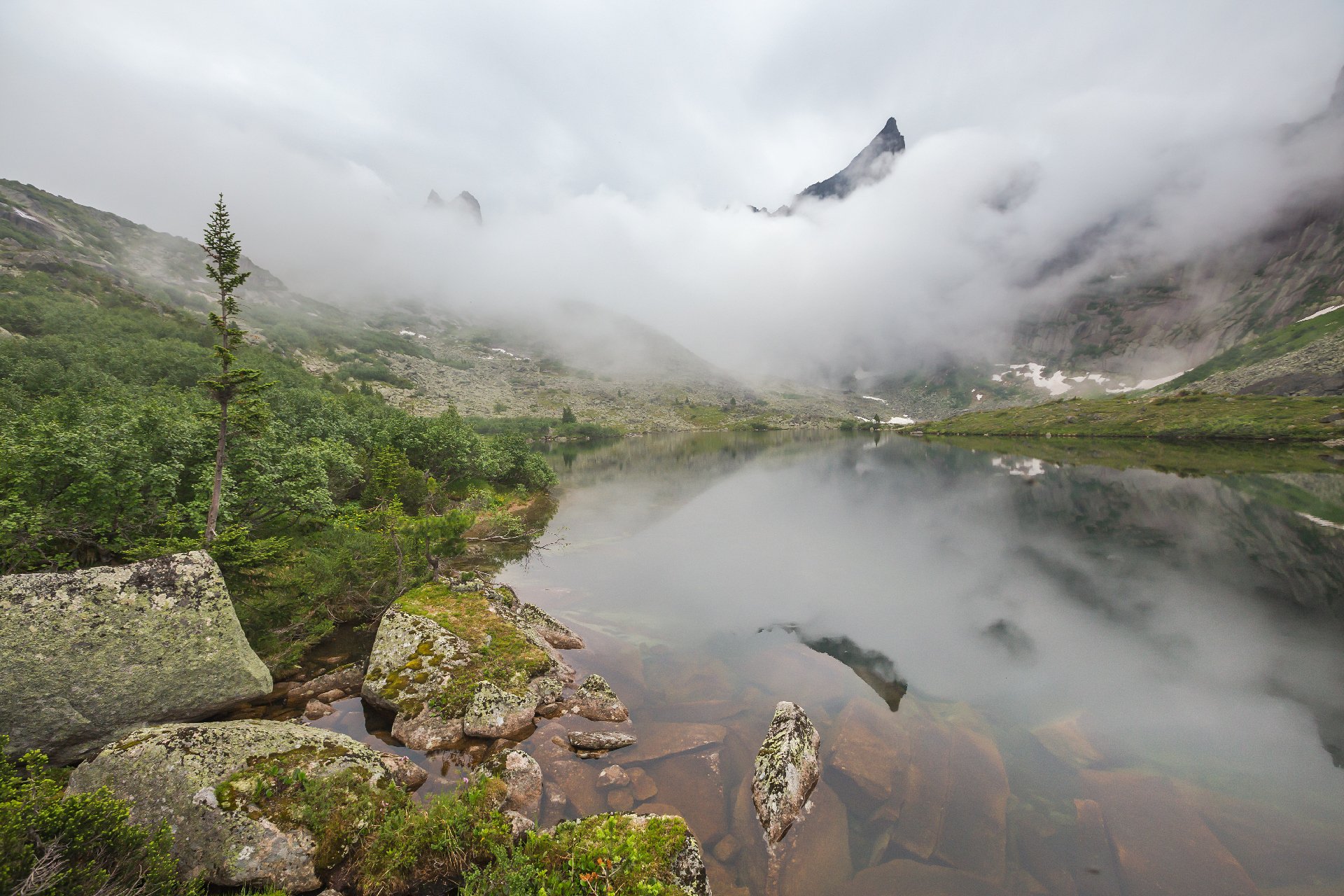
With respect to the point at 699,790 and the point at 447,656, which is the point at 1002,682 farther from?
the point at 447,656

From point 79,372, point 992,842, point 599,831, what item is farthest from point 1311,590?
point 79,372

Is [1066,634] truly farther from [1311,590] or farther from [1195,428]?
[1195,428]

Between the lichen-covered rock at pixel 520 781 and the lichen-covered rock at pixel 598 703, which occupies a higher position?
the lichen-covered rock at pixel 520 781

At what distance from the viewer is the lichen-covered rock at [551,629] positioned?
2423 centimetres

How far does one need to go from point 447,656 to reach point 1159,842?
2247 centimetres

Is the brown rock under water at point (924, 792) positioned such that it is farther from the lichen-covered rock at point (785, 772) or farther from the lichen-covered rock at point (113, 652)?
the lichen-covered rock at point (113, 652)

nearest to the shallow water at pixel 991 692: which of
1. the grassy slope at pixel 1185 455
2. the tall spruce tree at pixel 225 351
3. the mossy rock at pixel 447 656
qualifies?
the mossy rock at pixel 447 656

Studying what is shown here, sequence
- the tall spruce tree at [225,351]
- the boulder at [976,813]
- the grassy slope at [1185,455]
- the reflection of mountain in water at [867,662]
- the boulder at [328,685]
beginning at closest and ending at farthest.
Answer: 1. the boulder at [976,813]
2. the tall spruce tree at [225,351]
3. the boulder at [328,685]
4. the reflection of mountain in water at [867,662]
5. the grassy slope at [1185,455]

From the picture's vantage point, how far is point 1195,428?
130m

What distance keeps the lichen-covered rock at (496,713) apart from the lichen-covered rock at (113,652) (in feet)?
20.7

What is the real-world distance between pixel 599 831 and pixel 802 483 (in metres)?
81.4

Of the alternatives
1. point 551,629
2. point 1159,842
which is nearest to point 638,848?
point 1159,842

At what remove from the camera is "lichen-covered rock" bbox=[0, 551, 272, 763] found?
11.0 meters

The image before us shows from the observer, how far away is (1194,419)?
137 metres
